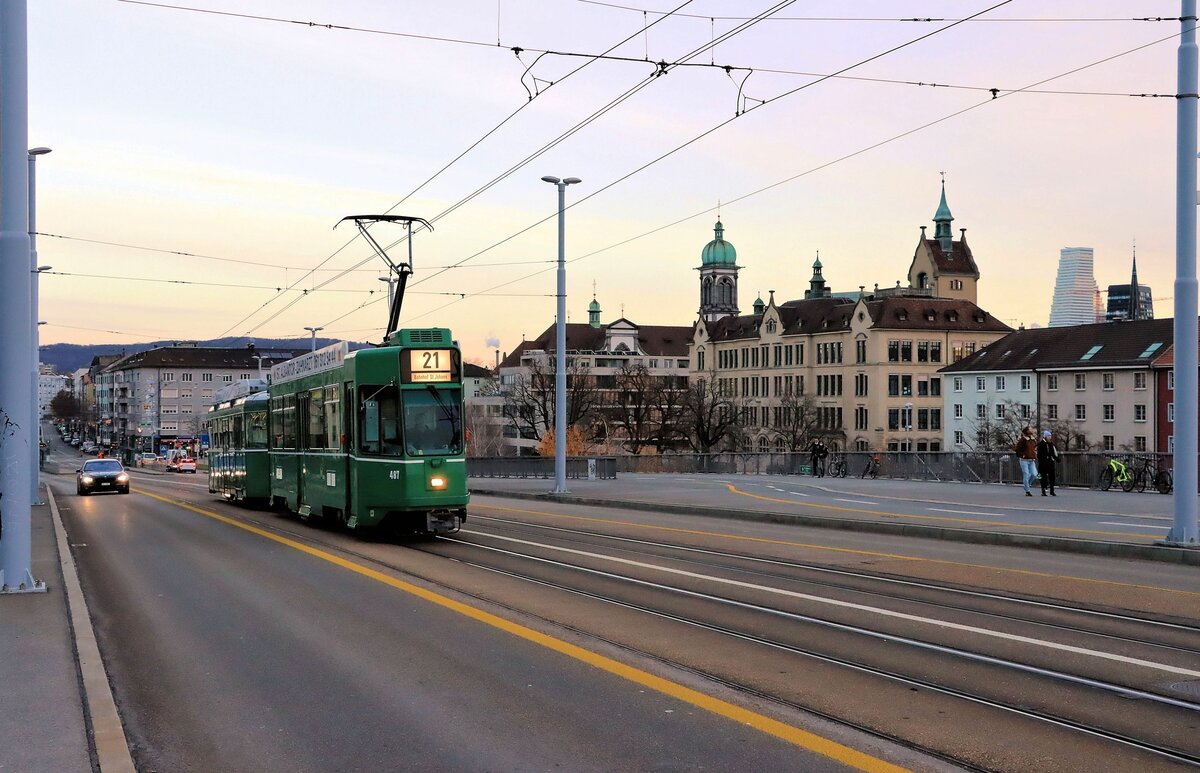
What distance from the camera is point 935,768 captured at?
6324 mm

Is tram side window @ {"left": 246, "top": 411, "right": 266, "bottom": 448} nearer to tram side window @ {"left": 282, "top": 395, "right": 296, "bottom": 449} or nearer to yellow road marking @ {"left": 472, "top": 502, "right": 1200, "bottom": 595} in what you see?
tram side window @ {"left": 282, "top": 395, "right": 296, "bottom": 449}

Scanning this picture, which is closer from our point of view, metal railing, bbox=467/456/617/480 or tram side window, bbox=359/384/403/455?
tram side window, bbox=359/384/403/455

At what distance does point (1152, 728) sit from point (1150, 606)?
17.7ft

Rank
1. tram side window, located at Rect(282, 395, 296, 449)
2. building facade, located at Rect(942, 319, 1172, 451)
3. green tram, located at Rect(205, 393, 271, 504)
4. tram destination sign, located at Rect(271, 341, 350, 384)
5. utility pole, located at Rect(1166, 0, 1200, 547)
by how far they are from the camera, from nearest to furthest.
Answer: utility pole, located at Rect(1166, 0, 1200, 547) → tram destination sign, located at Rect(271, 341, 350, 384) → tram side window, located at Rect(282, 395, 296, 449) → green tram, located at Rect(205, 393, 271, 504) → building facade, located at Rect(942, 319, 1172, 451)

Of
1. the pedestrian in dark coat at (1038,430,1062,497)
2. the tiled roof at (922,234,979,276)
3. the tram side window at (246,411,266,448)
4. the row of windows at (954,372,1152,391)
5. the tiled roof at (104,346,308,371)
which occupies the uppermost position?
the tiled roof at (922,234,979,276)

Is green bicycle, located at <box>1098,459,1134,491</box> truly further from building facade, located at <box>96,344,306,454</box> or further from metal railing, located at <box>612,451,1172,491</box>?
building facade, located at <box>96,344,306,454</box>

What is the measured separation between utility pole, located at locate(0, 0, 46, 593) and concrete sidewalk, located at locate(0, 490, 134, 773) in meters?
0.66

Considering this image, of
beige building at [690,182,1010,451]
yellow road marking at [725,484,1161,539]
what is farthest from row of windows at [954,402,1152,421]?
yellow road marking at [725,484,1161,539]

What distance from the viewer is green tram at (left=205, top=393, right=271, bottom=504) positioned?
3131 centimetres

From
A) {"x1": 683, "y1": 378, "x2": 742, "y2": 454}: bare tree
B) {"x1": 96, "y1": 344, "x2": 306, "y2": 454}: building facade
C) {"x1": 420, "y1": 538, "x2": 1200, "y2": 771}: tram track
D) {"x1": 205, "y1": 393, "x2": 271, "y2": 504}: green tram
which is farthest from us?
{"x1": 96, "y1": 344, "x2": 306, "y2": 454}: building facade

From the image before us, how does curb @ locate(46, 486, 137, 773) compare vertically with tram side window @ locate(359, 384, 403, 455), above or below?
below

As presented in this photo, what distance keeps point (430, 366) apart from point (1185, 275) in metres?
11.6

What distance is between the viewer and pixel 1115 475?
32.0 metres

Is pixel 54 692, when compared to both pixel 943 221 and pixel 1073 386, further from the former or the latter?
pixel 943 221
